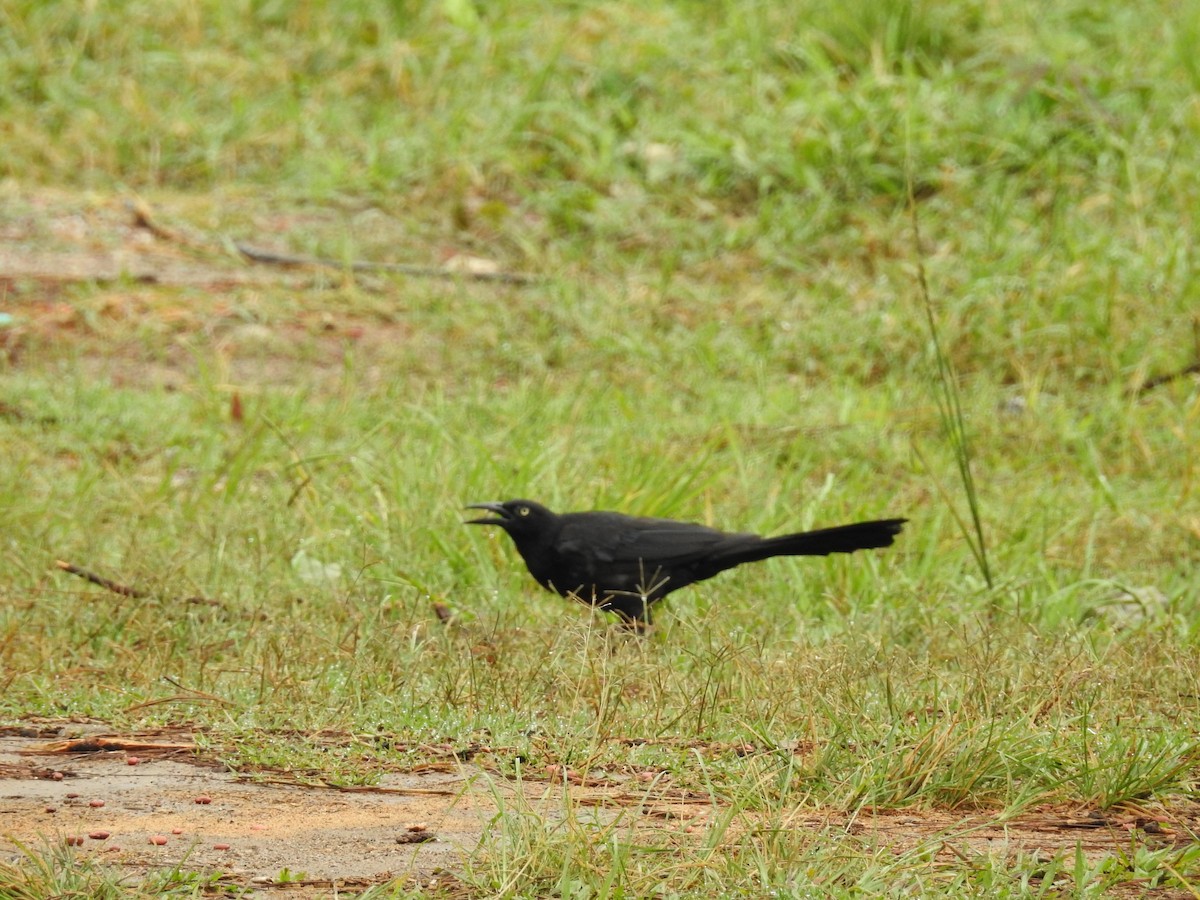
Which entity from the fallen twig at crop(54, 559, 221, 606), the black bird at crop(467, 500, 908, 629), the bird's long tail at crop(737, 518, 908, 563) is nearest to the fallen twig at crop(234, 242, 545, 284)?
the black bird at crop(467, 500, 908, 629)

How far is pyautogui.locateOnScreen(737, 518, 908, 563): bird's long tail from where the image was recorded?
15.0ft

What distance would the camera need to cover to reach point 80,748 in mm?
Answer: 3365

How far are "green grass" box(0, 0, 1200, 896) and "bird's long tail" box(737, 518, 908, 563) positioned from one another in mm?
221

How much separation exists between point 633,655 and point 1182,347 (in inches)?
173

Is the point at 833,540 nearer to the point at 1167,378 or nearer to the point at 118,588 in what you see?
the point at 118,588

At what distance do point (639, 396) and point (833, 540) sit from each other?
2.75 metres

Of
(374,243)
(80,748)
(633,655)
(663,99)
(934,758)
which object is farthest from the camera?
(663,99)

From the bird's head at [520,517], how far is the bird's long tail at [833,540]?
649mm

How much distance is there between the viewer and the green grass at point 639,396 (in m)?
3.45

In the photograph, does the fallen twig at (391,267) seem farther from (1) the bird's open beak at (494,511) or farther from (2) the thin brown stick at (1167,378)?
(1) the bird's open beak at (494,511)

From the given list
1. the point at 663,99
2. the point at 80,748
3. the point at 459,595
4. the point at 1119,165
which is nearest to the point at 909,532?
the point at 459,595

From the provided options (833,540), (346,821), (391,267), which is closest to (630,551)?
(833,540)

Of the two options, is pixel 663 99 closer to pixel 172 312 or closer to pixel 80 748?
pixel 172 312

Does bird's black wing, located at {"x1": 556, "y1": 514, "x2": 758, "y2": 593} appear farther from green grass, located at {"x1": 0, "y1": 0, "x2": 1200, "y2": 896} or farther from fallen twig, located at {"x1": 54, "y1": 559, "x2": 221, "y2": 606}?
fallen twig, located at {"x1": 54, "y1": 559, "x2": 221, "y2": 606}
